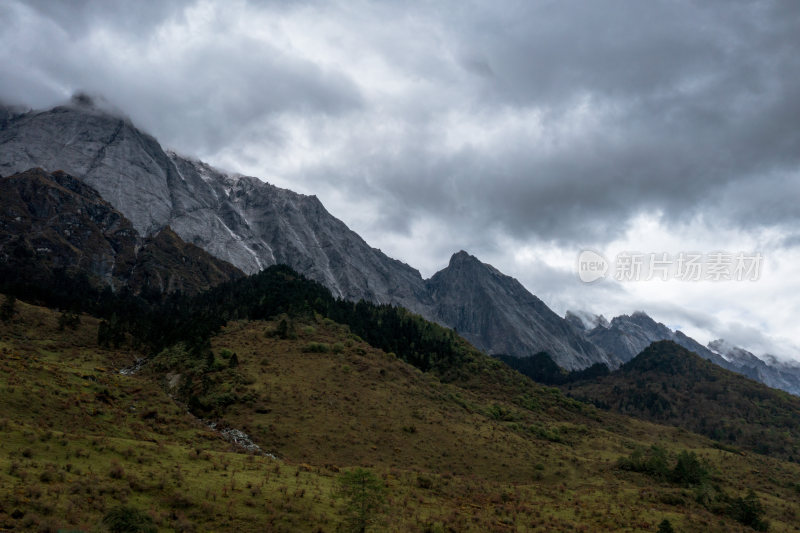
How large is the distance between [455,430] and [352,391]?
19848 millimetres

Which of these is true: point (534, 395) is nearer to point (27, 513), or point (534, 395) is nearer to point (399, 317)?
point (399, 317)

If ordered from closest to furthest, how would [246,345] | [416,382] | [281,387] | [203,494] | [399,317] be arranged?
[203,494], [281,387], [246,345], [416,382], [399,317]

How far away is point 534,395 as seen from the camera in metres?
125

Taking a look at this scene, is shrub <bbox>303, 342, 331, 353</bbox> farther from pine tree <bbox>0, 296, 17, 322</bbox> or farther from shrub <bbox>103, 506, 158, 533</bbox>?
shrub <bbox>103, 506, 158, 533</bbox>

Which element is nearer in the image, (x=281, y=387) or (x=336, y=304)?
(x=281, y=387)

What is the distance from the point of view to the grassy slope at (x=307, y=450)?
27.8 meters

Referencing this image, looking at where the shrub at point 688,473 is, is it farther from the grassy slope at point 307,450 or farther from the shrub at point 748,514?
the shrub at point 748,514

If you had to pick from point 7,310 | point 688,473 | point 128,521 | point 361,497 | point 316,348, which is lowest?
point 128,521

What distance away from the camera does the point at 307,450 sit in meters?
57.6

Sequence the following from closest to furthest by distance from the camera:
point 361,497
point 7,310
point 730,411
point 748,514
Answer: point 361,497
point 748,514
point 7,310
point 730,411

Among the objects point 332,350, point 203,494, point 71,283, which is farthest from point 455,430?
point 71,283

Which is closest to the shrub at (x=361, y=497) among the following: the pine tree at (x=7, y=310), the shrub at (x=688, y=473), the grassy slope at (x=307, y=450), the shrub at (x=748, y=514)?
the grassy slope at (x=307, y=450)

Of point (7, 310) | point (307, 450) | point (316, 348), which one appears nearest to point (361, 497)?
point (307, 450)

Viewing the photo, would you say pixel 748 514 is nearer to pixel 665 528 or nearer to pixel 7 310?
pixel 665 528
